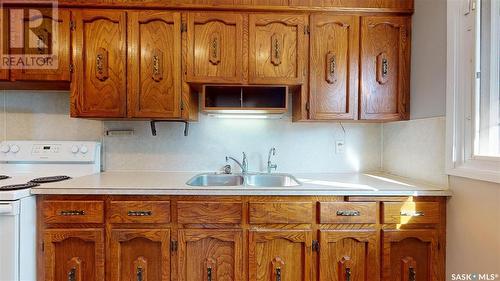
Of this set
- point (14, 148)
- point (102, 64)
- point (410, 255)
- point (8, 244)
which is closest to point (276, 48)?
point (102, 64)

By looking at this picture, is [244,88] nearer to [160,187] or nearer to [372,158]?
[160,187]

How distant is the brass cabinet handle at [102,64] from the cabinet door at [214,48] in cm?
55

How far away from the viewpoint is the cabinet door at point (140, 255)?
1.51m

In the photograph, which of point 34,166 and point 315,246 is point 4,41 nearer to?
point 34,166

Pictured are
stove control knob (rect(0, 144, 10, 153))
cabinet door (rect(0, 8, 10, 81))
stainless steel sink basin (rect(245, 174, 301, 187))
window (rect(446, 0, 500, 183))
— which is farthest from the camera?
stainless steel sink basin (rect(245, 174, 301, 187))

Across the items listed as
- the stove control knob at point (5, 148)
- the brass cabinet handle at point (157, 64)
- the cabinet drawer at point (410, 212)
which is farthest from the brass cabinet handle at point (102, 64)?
the cabinet drawer at point (410, 212)

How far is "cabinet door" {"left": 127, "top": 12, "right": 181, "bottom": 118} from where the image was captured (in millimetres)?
1771

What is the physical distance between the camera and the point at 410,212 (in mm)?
1532

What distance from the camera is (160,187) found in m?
1.53

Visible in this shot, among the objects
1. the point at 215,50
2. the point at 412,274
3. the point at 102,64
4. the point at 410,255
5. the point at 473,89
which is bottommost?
the point at 412,274

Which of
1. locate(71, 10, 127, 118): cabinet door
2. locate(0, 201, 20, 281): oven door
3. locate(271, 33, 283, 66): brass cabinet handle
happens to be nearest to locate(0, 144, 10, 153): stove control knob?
locate(71, 10, 127, 118): cabinet door

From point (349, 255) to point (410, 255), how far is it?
0.37m

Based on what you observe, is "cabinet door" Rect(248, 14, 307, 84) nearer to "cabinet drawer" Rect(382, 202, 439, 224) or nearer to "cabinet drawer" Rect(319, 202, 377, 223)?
"cabinet drawer" Rect(319, 202, 377, 223)

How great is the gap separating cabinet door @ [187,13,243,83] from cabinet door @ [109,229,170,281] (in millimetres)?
1020
